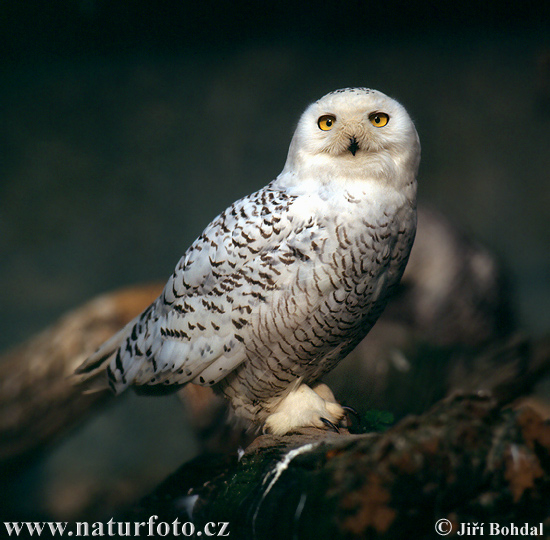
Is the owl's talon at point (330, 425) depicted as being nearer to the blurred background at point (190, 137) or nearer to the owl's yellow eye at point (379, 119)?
the owl's yellow eye at point (379, 119)

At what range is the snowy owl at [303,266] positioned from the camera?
4.43 feet

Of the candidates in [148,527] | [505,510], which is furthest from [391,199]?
[148,527]

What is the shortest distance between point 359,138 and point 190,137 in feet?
7.93

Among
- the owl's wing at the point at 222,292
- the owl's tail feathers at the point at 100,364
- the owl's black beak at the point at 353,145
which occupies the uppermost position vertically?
the owl's black beak at the point at 353,145

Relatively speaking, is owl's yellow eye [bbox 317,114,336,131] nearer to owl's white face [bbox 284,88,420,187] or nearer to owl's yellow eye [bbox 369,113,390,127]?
owl's white face [bbox 284,88,420,187]

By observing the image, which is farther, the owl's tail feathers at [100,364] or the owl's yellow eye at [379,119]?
the owl's tail feathers at [100,364]

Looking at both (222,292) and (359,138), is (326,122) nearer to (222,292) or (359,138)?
(359,138)

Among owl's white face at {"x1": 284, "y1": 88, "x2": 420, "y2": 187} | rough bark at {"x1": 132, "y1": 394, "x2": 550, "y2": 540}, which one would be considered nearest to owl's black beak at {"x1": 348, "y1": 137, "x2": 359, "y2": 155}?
owl's white face at {"x1": 284, "y1": 88, "x2": 420, "y2": 187}

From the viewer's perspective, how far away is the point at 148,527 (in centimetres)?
138

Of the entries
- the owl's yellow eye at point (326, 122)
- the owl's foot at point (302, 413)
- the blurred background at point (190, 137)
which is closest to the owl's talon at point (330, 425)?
the owl's foot at point (302, 413)

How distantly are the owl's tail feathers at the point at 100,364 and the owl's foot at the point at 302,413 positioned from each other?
0.59 metres

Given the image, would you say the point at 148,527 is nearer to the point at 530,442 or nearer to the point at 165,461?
the point at 530,442

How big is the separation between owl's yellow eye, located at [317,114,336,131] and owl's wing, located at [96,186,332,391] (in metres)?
0.22

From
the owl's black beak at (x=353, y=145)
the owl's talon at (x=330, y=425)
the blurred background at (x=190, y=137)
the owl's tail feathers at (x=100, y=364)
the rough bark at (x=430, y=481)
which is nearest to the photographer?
the rough bark at (x=430, y=481)
